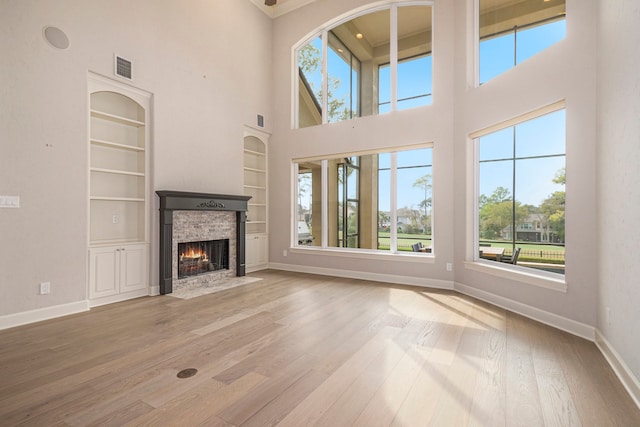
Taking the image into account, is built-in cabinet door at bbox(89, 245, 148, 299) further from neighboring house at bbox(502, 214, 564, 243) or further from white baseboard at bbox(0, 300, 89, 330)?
neighboring house at bbox(502, 214, 564, 243)

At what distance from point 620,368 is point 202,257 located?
18.0 feet

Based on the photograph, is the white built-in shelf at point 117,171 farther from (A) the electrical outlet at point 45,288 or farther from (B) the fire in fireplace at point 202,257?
(A) the electrical outlet at point 45,288

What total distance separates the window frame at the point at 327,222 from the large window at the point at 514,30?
149cm

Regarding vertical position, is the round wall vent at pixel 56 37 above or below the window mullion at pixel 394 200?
above

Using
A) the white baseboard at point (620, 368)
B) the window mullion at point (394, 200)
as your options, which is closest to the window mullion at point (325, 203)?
the window mullion at point (394, 200)

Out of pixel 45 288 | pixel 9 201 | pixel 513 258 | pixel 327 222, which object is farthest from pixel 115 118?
pixel 513 258

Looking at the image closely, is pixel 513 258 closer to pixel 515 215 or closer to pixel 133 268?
pixel 515 215

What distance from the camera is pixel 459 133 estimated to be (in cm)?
494

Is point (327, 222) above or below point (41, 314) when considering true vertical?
above

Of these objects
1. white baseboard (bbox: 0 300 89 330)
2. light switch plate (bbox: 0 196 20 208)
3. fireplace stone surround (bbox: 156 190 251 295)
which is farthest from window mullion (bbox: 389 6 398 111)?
white baseboard (bbox: 0 300 89 330)

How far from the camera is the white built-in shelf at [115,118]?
4240 millimetres

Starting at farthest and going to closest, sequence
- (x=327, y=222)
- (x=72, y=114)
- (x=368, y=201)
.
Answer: (x=327, y=222) → (x=368, y=201) → (x=72, y=114)

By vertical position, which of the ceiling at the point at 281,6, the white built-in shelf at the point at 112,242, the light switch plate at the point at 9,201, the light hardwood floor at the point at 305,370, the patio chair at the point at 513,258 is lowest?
the light hardwood floor at the point at 305,370

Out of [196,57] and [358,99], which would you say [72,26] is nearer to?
[196,57]
